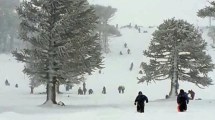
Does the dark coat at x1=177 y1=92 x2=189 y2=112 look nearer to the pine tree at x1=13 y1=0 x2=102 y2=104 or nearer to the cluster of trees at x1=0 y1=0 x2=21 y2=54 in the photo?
the pine tree at x1=13 y1=0 x2=102 y2=104

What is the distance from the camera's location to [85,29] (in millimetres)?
29938

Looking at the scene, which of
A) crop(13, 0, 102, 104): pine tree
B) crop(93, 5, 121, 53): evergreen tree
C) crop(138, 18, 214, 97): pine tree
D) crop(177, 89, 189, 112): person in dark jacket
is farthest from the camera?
crop(93, 5, 121, 53): evergreen tree

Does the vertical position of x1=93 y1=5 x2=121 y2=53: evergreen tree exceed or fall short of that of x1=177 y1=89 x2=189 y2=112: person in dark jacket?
it exceeds it

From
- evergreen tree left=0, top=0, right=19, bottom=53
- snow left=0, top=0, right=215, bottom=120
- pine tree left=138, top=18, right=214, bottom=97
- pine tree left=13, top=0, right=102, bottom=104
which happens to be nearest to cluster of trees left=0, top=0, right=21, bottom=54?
evergreen tree left=0, top=0, right=19, bottom=53

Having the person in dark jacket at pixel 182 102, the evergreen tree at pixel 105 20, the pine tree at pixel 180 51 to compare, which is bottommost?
the person in dark jacket at pixel 182 102

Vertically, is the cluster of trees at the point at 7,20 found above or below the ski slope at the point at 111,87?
above

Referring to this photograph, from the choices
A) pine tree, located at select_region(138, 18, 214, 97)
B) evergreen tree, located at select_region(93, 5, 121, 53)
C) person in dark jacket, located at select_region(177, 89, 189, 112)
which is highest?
evergreen tree, located at select_region(93, 5, 121, 53)

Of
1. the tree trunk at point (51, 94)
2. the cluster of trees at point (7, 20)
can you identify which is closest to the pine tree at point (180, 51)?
the tree trunk at point (51, 94)

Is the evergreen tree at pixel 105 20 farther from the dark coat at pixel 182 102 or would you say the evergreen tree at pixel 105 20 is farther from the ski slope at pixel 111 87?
the dark coat at pixel 182 102

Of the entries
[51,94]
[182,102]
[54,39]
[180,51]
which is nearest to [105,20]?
[180,51]

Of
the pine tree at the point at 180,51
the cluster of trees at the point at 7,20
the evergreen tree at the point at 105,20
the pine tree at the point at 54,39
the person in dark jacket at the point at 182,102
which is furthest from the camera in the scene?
the cluster of trees at the point at 7,20

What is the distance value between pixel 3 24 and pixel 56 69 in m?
54.7

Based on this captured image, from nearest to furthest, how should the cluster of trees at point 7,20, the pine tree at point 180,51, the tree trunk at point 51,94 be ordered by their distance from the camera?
the tree trunk at point 51,94, the pine tree at point 180,51, the cluster of trees at point 7,20

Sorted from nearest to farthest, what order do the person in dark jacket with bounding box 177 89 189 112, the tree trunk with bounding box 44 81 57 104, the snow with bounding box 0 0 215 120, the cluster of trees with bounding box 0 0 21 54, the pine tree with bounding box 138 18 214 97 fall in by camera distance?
the person in dark jacket with bounding box 177 89 189 112 < the tree trunk with bounding box 44 81 57 104 < the snow with bounding box 0 0 215 120 < the pine tree with bounding box 138 18 214 97 < the cluster of trees with bounding box 0 0 21 54
